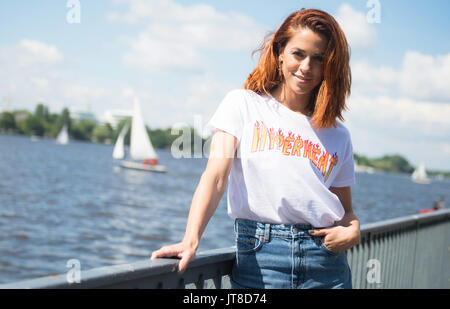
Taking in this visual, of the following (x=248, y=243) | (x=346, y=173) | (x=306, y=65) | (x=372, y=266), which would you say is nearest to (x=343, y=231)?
(x=346, y=173)

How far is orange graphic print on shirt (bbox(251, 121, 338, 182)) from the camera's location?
1.81 meters

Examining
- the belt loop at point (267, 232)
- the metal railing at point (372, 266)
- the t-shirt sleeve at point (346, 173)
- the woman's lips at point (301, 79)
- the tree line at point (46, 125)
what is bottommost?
the metal railing at point (372, 266)

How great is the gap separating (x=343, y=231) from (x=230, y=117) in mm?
656

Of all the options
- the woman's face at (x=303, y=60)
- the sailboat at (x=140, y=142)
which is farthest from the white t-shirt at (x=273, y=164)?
the sailboat at (x=140, y=142)

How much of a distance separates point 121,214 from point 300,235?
24.5 meters

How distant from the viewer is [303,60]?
191 centimetres

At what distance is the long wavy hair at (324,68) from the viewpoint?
74.5 inches

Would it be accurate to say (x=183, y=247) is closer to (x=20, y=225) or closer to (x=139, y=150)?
(x=20, y=225)

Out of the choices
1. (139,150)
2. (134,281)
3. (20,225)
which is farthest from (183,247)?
(139,150)

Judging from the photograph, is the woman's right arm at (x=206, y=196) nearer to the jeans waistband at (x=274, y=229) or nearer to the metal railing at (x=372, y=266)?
the metal railing at (x=372, y=266)

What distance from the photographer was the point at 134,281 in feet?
5.07

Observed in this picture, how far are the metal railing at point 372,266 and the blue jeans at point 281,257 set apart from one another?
0.44 ft
